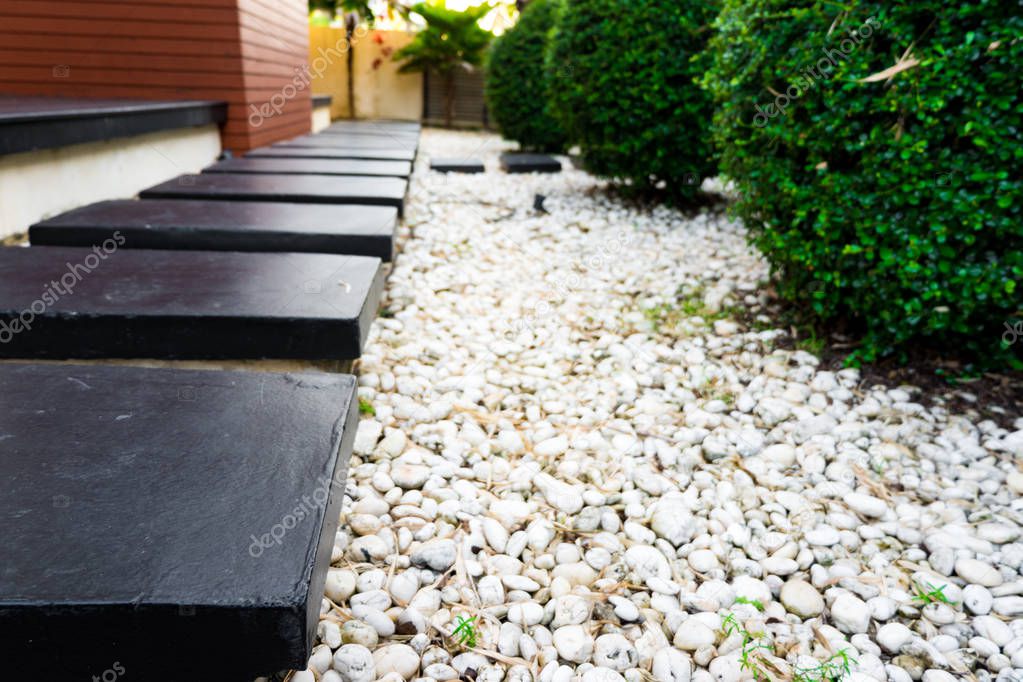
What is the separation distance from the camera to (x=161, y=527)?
94 centimetres

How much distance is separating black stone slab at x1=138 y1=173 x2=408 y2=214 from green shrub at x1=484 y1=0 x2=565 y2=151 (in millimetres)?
5249

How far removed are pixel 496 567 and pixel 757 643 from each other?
0.56 m

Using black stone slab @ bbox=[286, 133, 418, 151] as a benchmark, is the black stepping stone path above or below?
above

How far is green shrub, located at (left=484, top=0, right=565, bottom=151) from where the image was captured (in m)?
8.24

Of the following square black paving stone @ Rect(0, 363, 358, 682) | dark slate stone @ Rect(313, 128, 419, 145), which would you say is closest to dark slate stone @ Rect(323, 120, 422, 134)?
dark slate stone @ Rect(313, 128, 419, 145)

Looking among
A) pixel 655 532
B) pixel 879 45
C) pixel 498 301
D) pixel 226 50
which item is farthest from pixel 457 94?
pixel 655 532

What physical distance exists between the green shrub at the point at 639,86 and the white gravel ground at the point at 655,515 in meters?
2.13

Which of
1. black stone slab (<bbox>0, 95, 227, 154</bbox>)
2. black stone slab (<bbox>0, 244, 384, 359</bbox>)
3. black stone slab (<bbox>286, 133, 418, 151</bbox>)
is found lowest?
black stone slab (<bbox>0, 244, 384, 359</bbox>)

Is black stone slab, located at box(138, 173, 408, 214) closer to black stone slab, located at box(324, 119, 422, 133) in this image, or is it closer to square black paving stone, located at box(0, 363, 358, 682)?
square black paving stone, located at box(0, 363, 358, 682)

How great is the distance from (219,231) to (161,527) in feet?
5.14

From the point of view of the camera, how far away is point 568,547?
5.16ft

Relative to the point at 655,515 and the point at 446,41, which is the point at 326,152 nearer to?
the point at 655,515

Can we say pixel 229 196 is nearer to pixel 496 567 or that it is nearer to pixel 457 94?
pixel 496 567

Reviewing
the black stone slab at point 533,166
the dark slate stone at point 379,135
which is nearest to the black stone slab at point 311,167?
the dark slate stone at point 379,135
